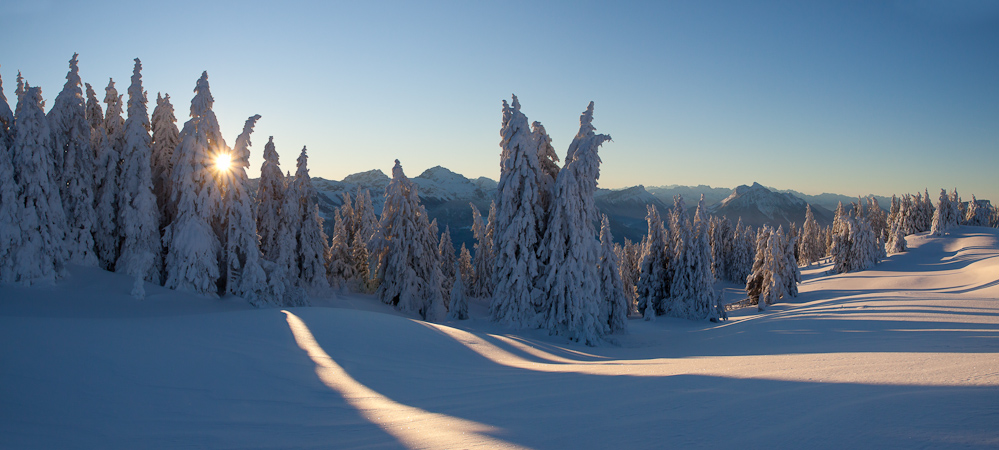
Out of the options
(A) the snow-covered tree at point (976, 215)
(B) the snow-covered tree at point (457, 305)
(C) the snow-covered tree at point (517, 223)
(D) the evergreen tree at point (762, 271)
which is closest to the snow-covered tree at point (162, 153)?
(B) the snow-covered tree at point (457, 305)

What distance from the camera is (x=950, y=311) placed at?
16.1m

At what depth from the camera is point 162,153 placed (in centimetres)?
2211

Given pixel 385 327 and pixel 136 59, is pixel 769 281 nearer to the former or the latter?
pixel 385 327

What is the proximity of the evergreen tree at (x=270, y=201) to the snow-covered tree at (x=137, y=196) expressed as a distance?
7.90 m

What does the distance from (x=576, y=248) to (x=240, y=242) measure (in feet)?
50.4

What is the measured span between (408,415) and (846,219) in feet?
182

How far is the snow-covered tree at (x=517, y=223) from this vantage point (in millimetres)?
18828

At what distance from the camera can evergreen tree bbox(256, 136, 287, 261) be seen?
2798cm

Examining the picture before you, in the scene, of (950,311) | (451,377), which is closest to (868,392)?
(451,377)

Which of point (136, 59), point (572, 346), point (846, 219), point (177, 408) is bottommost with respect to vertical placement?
Result: point (572, 346)

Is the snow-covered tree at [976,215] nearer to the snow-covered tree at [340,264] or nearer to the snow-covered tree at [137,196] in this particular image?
the snow-covered tree at [340,264]

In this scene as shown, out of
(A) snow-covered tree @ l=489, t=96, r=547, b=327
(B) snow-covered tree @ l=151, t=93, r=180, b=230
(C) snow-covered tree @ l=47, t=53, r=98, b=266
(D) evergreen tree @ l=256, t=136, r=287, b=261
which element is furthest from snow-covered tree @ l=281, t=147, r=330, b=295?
(A) snow-covered tree @ l=489, t=96, r=547, b=327

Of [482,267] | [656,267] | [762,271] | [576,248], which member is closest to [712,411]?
[576,248]

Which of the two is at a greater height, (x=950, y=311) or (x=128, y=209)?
(x=128, y=209)
